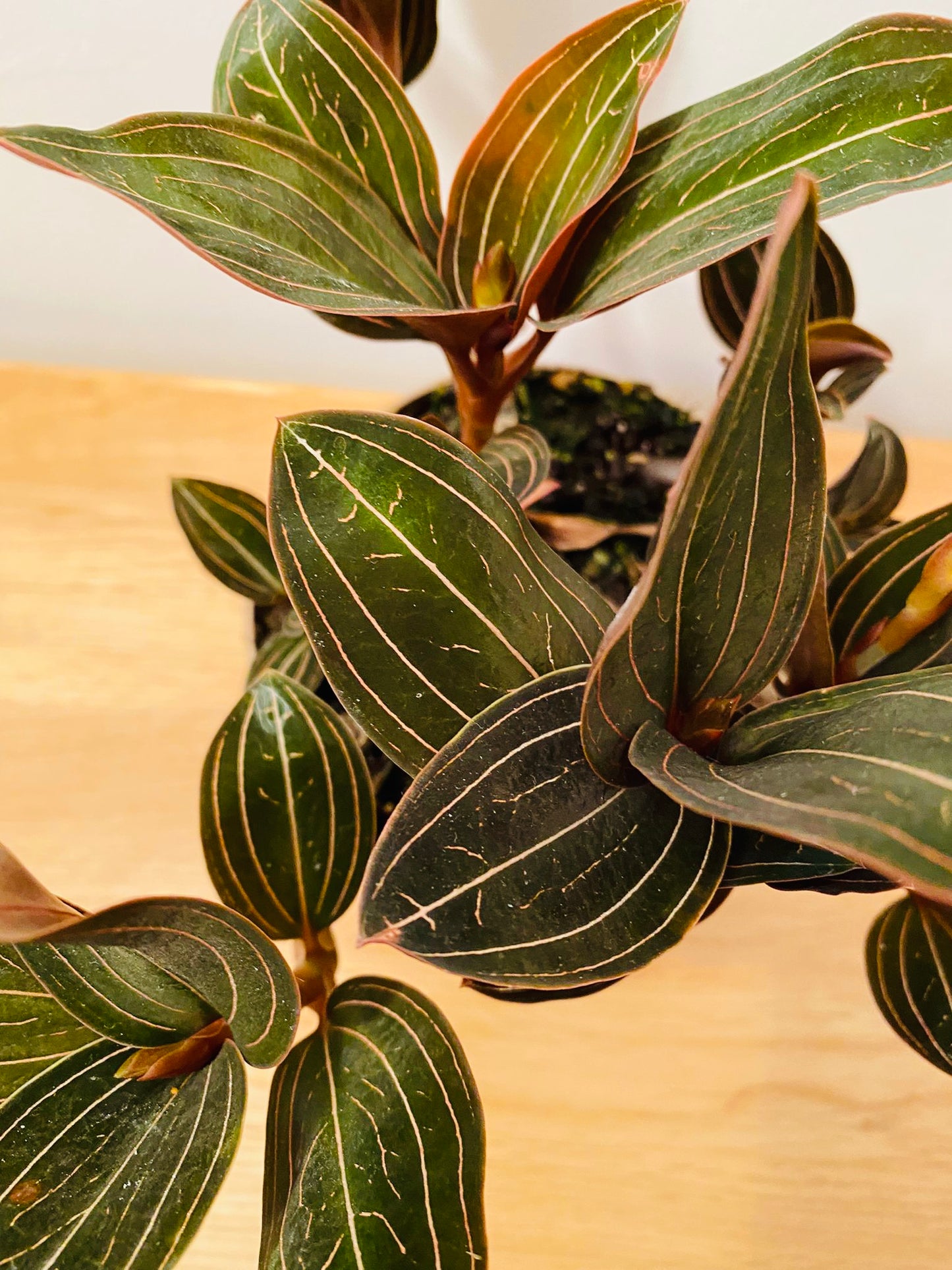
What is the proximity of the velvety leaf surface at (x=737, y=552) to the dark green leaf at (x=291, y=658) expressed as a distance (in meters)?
0.24

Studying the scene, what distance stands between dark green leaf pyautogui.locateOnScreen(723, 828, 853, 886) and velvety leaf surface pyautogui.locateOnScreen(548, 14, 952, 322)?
0.66ft

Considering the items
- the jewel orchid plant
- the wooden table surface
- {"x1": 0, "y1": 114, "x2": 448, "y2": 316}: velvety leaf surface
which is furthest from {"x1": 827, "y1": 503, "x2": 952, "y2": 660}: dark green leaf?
the wooden table surface

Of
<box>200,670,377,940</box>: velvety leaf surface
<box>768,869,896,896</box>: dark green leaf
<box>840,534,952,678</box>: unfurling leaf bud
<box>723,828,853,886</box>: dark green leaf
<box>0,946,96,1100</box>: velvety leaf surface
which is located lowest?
<box>0,946,96,1100</box>: velvety leaf surface

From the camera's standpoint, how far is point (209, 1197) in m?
0.33

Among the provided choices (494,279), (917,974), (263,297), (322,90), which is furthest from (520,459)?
(263,297)

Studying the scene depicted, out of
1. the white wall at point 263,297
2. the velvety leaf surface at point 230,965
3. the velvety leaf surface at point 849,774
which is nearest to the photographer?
the velvety leaf surface at point 849,774

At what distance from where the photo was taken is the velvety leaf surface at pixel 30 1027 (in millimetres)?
381

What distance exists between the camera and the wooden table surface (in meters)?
0.56

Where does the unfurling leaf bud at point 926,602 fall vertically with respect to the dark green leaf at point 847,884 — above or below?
above

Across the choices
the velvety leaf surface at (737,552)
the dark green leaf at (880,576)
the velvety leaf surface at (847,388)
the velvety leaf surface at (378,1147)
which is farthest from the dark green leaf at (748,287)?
the velvety leaf surface at (378,1147)

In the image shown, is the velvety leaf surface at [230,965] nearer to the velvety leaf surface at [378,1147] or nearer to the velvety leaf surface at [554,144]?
the velvety leaf surface at [378,1147]

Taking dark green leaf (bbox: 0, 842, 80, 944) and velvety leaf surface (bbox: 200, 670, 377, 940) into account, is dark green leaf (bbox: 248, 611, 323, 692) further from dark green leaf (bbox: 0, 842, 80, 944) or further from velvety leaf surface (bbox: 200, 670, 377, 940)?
dark green leaf (bbox: 0, 842, 80, 944)

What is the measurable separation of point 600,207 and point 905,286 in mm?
482

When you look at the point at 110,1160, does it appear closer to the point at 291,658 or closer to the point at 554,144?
the point at 291,658
